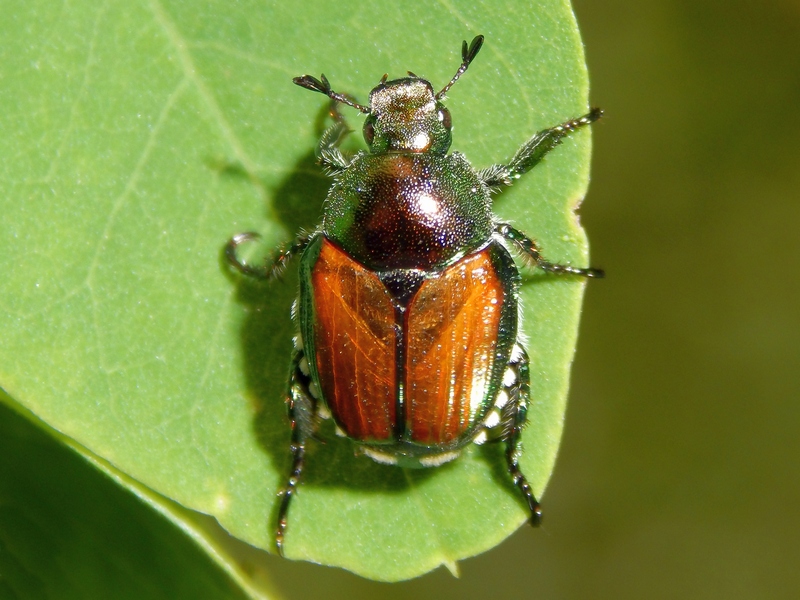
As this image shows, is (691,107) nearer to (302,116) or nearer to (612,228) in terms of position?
(612,228)

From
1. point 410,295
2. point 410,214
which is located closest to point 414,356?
point 410,295

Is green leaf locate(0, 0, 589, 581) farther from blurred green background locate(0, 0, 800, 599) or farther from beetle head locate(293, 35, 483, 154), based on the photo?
blurred green background locate(0, 0, 800, 599)

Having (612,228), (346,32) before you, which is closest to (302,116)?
(346,32)

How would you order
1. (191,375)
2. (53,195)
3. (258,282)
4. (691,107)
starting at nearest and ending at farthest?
1. (53,195)
2. (191,375)
3. (258,282)
4. (691,107)

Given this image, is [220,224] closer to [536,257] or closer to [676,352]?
[536,257]

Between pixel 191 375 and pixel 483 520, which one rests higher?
pixel 191 375

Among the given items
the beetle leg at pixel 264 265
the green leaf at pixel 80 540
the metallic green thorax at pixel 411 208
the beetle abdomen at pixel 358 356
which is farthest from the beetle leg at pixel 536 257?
the green leaf at pixel 80 540
